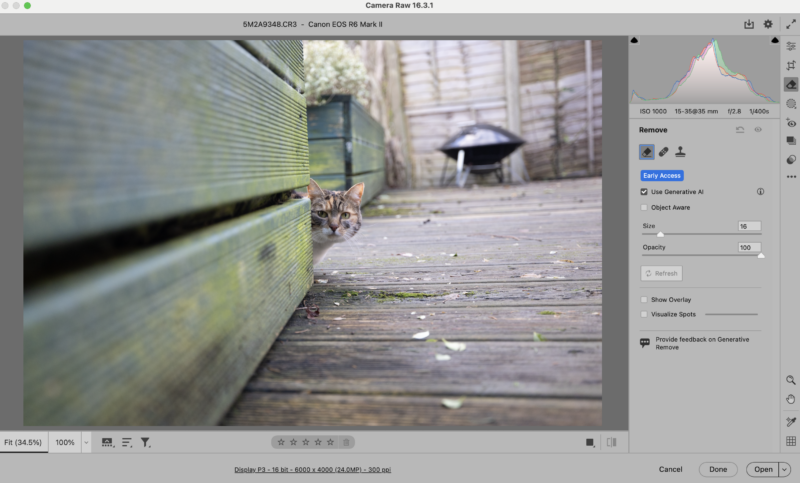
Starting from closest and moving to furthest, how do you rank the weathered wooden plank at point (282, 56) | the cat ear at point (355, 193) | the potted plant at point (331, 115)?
the weathered wooden plank at point (282, 56) → the cat ear at point (355, 193) → the potted plant at point (331, 115)

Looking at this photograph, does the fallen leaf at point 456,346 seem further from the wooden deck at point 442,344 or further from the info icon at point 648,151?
the info icon at point 648,151

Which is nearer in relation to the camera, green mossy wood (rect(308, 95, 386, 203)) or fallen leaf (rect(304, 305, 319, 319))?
fallen leaf (rect(304, 305, 319, 319))

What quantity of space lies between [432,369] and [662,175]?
2.19 ft

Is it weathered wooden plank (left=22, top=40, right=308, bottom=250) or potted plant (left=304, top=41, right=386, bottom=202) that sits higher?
potted plant (left=304, top=41, right=386, bottom=202)

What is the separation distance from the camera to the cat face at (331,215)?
2.35 meters

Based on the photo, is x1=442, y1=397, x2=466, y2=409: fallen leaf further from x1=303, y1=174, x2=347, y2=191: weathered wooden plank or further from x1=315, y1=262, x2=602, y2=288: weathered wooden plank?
x1=303, y1=174, x2=347, y2=191: weathered wooden plank

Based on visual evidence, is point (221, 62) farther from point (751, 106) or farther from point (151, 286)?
point (751, 106)

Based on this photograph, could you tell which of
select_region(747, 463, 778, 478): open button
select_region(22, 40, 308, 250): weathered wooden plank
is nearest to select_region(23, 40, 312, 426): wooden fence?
select_region(22, 40, 308, 250): weathered wooden plank

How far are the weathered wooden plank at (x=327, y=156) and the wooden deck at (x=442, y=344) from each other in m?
1.44

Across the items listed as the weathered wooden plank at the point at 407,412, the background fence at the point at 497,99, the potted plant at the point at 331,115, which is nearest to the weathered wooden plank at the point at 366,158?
the potted plant at the point at 331,115

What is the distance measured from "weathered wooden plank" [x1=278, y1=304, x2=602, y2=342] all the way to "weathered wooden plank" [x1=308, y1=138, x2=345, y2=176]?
2.45 m

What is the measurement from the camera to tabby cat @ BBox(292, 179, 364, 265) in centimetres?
233

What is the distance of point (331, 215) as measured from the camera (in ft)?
8.08

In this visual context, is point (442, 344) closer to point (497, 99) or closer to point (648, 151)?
point (648, 151)
